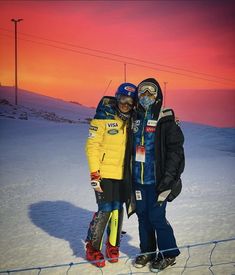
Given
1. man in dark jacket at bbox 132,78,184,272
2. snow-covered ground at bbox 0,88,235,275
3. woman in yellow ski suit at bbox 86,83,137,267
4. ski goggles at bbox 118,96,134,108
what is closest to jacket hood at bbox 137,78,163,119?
man in dark jacket at bbox 132,78,184,272

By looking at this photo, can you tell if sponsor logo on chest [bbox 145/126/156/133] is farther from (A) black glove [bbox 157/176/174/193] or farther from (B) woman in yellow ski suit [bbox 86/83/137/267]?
(A) black glove [bbox 157/176/174/193]

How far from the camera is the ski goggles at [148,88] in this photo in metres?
4.31

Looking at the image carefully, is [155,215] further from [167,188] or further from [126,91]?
[126,91]

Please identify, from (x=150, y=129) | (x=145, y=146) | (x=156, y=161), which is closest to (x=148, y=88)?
(x=150, y=129)

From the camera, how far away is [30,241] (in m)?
5.70

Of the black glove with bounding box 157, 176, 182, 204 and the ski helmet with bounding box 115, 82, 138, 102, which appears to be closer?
the black glove with bounding box 157, 176, 182, 204

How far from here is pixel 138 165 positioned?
4.35m

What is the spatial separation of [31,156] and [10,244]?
9.96 m

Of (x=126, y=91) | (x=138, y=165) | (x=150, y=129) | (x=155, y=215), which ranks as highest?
(x=126, y=91)

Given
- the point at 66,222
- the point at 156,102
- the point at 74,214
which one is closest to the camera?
the point at 156,102

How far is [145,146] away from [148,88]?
2.26ft

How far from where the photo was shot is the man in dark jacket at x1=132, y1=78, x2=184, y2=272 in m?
4.17

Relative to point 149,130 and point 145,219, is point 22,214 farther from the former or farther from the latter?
point 149,130

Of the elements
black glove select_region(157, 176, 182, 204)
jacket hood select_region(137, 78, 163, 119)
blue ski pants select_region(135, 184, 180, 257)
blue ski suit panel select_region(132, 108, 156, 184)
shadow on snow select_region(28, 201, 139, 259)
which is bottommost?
shadow on snow select_region(28, 201, 139, 259)
